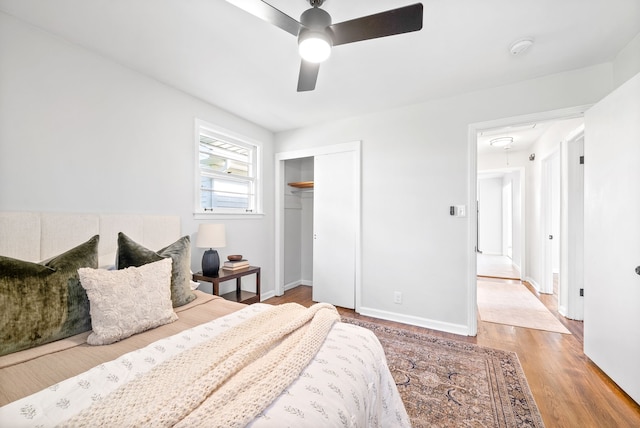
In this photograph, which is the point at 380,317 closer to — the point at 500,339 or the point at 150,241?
the point at 500,339

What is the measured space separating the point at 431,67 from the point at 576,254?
2752 mm

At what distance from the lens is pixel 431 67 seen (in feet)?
7.42

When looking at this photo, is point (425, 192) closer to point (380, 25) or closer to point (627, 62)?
point (627, 62)

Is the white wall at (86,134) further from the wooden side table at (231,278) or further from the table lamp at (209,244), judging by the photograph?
the wooden side table at (231,278)

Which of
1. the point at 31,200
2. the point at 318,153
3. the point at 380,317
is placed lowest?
the point at 380,317

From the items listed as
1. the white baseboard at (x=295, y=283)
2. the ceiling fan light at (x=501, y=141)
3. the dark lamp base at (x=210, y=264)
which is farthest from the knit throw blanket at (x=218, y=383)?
the ceiling fan light at (x=501, y=141)

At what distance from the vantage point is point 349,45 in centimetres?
197

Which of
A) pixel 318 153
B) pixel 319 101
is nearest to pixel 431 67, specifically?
pixel 319 101

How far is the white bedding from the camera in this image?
815 mm

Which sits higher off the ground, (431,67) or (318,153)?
(431,67)

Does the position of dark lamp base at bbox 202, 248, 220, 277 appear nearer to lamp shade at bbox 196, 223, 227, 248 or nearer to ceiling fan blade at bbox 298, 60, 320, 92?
lamp shade at bbox 196, 223, 227, 248

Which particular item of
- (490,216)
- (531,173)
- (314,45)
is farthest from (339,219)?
(490,216)

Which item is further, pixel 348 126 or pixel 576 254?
pixel 348 126

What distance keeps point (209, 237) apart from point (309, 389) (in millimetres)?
2085
